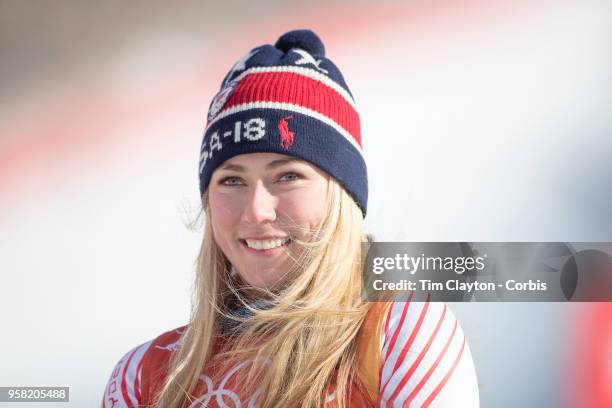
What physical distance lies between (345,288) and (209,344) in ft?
0.98

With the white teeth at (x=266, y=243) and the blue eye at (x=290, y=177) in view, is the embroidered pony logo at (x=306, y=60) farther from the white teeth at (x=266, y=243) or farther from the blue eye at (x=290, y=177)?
the white teeth at (x=266, y=243)

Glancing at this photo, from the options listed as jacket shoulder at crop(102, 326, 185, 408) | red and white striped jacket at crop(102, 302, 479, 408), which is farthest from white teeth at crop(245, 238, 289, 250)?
jacket shoulder at crop(102, 326, 185, 408)

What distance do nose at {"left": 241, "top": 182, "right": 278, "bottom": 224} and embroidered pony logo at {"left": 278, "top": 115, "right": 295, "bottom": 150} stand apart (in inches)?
3.5

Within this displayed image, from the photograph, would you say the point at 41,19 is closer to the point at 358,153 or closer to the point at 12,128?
the point at 12,128

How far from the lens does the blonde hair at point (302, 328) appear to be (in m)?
1.03

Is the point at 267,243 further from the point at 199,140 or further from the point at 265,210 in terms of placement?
the point at 199,140

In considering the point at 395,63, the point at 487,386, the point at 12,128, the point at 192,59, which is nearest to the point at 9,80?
the point at 12,128

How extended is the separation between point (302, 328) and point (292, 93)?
0.45m

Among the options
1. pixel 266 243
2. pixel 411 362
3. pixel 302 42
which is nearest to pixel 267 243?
pixel 266 243

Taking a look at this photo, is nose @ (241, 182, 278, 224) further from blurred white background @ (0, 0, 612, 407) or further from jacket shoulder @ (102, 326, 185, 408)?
blurred white background @ (0, 0, 612, 407)

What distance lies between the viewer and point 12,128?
2191mm

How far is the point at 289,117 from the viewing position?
3.89ft

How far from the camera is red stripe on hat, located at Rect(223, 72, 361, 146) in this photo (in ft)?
3.94

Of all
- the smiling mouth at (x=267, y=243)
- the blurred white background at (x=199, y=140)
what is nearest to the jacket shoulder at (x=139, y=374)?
the smiling mouth at (x=267, y=243)
